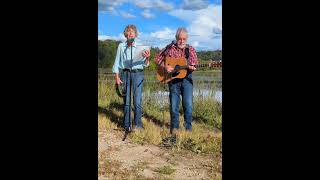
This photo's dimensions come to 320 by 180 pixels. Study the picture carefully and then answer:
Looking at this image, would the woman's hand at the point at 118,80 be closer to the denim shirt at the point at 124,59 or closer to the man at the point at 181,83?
the denim shirt at the point at 124,59

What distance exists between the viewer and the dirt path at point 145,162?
380 cm

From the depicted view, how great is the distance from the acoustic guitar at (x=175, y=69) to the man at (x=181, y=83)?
3cm

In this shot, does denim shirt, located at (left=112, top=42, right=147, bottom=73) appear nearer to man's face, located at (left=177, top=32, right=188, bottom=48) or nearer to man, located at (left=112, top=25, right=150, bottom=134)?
man, located at (left=112, top=25, right=150, bottom=134)

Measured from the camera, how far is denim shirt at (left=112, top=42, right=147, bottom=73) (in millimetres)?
3879

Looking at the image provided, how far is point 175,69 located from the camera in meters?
3.91

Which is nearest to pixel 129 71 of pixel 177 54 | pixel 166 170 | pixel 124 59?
pixel 124 59

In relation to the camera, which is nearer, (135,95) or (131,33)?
(131,33)

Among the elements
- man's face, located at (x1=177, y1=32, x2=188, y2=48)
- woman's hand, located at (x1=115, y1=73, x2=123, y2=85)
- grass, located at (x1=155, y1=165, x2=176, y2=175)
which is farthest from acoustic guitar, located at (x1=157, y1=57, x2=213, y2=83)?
grass, located at (x1=155, y1=165, x2=176, y2=175)

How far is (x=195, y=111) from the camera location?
398 cm

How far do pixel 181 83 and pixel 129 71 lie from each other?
18.7 inches

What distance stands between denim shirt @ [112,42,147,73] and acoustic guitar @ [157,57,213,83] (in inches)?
6.2

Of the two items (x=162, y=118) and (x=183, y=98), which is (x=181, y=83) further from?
(x=162, y=118)
